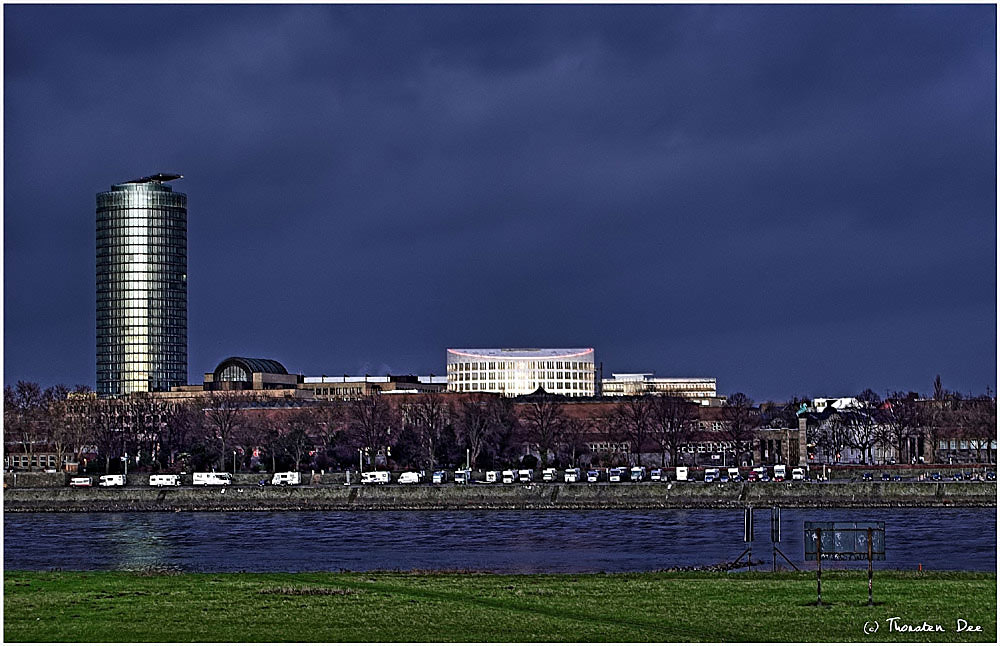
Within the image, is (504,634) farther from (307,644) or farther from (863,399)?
(863,399)

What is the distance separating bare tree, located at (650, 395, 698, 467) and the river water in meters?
34.2

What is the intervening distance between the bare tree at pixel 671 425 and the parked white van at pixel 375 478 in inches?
963

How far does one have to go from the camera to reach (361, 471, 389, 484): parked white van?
339 ft

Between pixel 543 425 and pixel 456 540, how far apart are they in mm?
57868

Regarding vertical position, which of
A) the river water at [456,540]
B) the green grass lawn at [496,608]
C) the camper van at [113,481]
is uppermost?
the green grass lawn at [496,608]

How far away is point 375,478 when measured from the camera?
10400cm

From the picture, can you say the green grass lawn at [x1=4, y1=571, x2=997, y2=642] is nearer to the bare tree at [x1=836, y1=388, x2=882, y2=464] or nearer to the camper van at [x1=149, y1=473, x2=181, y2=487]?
the camper van at [x1=149, y1=473, x2=181, y2=487]

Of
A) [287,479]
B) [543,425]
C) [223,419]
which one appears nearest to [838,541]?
[287,479]

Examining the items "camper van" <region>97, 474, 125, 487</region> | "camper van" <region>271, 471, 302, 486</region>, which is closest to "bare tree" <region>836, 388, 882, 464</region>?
"camper van" <region>271, 471, 302, 486</region>

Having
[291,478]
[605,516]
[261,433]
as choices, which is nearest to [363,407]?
[261,433]

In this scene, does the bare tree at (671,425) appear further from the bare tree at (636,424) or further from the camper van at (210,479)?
the camper van at (210,479)

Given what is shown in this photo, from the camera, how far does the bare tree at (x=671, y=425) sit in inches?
4791

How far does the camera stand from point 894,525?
7225 cm

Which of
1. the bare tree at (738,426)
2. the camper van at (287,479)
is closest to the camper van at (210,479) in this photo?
the camper van at (287,479)
